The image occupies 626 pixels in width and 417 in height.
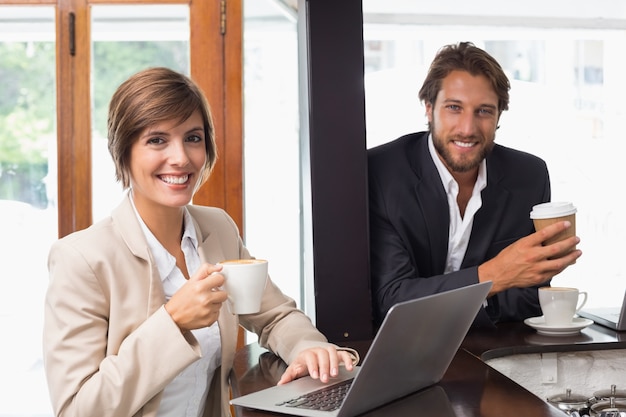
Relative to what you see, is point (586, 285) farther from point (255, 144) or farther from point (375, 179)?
point (375, 179)

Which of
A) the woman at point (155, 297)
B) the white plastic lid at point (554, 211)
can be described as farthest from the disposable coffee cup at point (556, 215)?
the woman at point (155, 297)

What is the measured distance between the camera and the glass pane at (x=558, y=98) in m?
4.30

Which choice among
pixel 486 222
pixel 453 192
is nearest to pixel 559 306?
pixel 486 222

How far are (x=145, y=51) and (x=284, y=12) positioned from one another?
0.64m

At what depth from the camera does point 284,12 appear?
3584 millimetres

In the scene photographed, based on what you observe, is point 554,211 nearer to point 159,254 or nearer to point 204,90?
point 159,254

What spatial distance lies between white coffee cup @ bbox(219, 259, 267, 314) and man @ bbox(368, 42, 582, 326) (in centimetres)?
71

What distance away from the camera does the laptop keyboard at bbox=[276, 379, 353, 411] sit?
4.40ft

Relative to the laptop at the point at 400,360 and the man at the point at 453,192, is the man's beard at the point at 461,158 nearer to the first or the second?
the man at the point at 453,192

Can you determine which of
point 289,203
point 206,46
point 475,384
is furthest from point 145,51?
Result: point 475,384

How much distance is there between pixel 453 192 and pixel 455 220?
0.09 m

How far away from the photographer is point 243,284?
149 cm

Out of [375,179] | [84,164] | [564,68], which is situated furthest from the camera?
[564,68]

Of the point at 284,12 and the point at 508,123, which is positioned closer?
the point at 284,12
